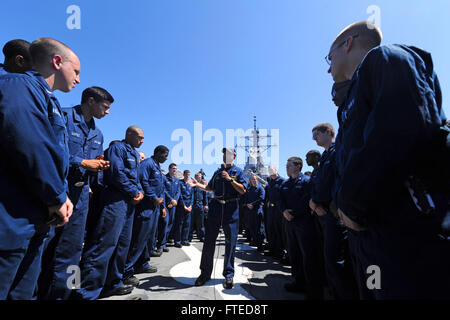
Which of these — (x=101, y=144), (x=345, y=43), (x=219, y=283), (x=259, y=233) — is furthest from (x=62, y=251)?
(x=259, y=233)

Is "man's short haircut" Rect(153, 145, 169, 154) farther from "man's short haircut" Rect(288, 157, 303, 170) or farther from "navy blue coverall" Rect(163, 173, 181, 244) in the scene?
"man's short haircut" Rect(288, 157, 303, 170)

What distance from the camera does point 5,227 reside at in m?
0.98

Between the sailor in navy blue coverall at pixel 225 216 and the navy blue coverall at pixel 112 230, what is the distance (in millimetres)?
1252

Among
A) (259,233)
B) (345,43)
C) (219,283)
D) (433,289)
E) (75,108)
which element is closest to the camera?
(433,289)

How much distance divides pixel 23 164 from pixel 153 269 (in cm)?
340

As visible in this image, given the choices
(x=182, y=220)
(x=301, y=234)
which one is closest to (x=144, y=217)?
(x=301, y=234)

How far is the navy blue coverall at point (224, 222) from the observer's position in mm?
3217

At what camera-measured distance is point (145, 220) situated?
3637 mm

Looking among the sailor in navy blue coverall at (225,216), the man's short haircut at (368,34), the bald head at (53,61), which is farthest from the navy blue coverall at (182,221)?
the man's short haircut at (368,34)

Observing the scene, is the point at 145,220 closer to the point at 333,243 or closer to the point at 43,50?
the point at 43,50

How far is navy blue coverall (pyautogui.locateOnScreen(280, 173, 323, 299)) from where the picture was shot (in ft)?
8.20

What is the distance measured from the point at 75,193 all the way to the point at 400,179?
280cm

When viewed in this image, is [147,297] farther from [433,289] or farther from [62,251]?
[433,289]

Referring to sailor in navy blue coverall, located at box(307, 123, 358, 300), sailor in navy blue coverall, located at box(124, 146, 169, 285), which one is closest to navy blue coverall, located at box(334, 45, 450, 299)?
sailor in navy blue coverall, located at box(307, 123, 358, 300)
